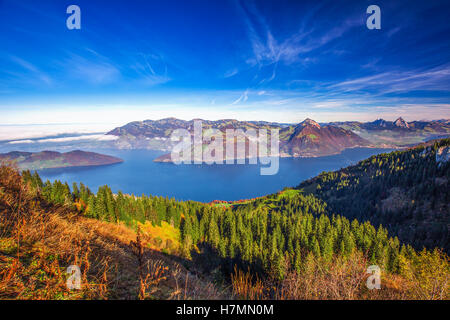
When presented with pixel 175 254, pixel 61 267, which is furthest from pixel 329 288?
pixel 175 254

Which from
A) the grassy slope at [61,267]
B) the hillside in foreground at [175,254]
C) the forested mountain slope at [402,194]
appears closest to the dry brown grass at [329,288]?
the hillside in foreground at [175,254]

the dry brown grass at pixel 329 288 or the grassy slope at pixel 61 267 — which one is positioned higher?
the grassy slope at pixel 61 267

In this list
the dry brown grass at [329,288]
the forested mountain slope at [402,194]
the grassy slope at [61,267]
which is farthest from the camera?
the forested mountain slope at [402,194]

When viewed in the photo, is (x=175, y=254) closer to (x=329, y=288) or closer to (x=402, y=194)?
(x=329, y=288)

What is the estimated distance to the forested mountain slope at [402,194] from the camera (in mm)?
62750

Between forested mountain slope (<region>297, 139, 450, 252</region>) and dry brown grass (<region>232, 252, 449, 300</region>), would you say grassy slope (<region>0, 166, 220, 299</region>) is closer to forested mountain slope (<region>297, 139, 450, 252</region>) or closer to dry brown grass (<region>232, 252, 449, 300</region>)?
dry brown grass (<region>232, 252, 449, 300</region>)

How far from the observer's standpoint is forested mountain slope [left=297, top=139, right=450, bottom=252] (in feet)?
206

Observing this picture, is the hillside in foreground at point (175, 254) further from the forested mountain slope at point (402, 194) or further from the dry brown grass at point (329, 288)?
the forested mountain slope at point (402, 194)

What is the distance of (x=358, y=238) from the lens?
4238 centimetres

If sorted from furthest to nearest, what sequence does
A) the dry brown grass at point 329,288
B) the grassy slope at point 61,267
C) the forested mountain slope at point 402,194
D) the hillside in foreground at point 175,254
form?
1. the forested mountain slope at point 402,194
2. the dry brown grass at point 329,288
3. the hillside in foreground at point 175,254
4. the grassy slope at point 61,267

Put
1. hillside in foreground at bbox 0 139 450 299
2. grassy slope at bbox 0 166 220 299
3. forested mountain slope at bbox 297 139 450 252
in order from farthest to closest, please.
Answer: forested mountain slope at bbox 297 139 450 252
hillside in foreground at bbox 0 139 450 299
grassy slope at bbox 0 166 220 299

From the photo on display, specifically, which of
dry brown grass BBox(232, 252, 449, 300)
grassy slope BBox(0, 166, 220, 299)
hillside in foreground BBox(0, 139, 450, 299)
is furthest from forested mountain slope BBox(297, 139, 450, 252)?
grassy slope BBox(0, 166, 220, 299)

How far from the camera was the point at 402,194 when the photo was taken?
279 ft
